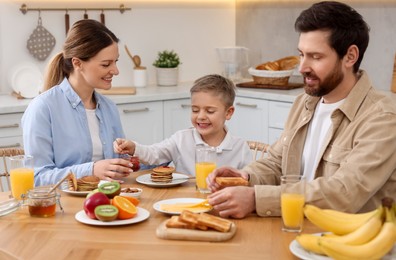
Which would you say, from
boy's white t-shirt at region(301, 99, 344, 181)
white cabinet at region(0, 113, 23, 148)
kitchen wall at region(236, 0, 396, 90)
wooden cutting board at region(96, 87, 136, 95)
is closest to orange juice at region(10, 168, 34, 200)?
boy's white t-shirt at region(301, 99, 344, 181)

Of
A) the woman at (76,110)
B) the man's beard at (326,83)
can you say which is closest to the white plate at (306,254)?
the man's beard at (326,83)

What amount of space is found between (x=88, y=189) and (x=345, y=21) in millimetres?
1063

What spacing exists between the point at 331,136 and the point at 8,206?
1108 mm

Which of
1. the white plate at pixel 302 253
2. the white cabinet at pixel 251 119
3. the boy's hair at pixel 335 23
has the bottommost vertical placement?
the white cabinet at pixel 251 119

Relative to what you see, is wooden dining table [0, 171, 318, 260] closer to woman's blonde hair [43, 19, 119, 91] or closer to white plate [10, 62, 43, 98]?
woman's blonde hair [43, 19, 119, 91]

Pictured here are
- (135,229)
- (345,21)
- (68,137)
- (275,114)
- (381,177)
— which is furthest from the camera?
(275,114)

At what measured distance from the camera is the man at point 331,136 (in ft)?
7.30

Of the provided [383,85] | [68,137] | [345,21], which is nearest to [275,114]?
[383,85]

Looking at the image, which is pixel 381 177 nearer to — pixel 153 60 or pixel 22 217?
pixel 22 217

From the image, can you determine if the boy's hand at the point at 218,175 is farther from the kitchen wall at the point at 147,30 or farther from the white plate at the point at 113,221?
the kitchen wall at the point at 147,30

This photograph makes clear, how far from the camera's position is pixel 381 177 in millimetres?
2270

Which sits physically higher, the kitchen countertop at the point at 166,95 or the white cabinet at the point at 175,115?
the kitchen countertop at the point at 166,95

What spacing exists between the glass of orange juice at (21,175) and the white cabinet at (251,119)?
241cm

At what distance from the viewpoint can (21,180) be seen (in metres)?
2.47
